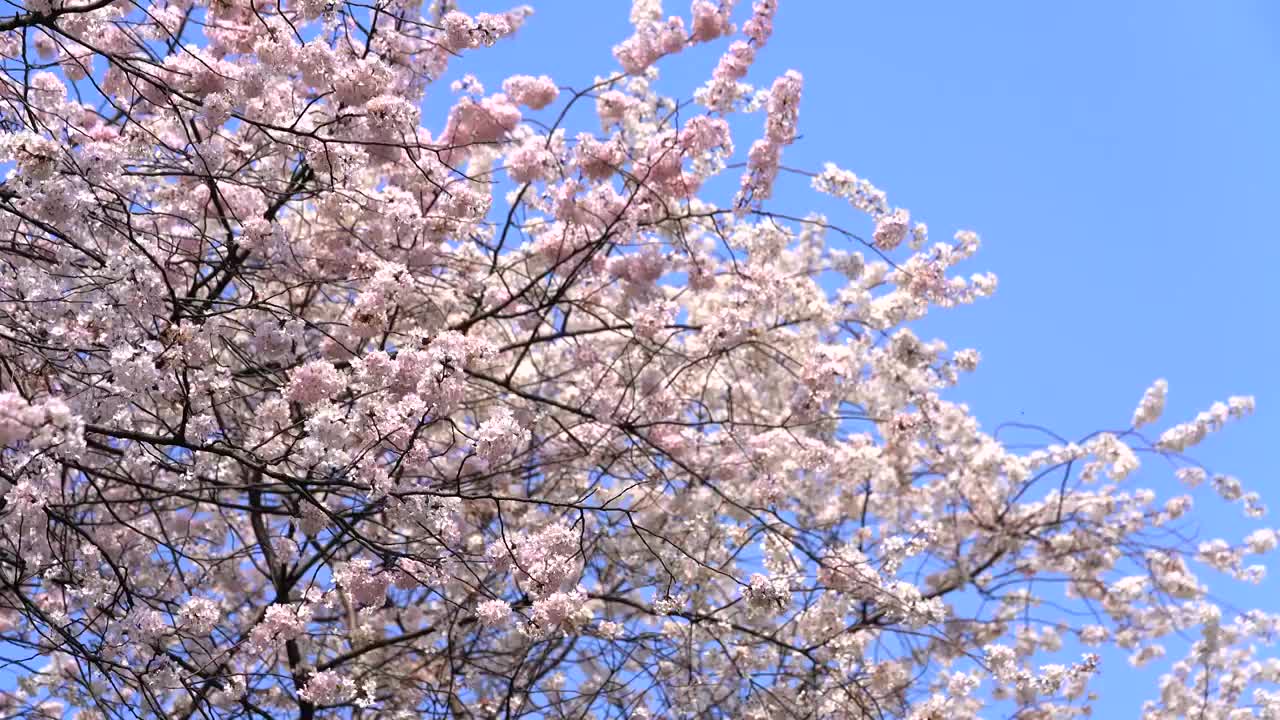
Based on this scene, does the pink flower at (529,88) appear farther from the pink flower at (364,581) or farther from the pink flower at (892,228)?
the pink flower at (364,581)

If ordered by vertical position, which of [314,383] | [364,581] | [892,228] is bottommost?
[364,581]

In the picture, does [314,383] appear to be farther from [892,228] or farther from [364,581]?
[892,228]

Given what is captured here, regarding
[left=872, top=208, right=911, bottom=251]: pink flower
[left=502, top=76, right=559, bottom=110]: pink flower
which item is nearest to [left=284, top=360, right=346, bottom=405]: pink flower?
[left=502, top=76, right=559, bottom=110]: pink flower

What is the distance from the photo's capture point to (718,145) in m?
6.38

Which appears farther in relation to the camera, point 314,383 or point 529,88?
point 529,88

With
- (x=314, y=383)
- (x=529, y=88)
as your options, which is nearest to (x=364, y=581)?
(x=314, y=383)

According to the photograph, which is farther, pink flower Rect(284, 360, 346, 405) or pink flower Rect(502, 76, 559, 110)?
pink flower Rect(502, 76, 559, 110)

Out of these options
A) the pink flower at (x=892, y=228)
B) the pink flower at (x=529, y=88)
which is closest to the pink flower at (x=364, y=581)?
the pink flower at (x=529, y=88)

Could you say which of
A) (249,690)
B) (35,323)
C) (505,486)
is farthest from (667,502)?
(35,323)

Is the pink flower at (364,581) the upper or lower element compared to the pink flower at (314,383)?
lower

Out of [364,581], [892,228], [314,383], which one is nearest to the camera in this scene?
[314,383]

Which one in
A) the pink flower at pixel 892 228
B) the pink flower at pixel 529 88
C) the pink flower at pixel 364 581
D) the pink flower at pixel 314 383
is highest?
the pink flower at pixel 529 88

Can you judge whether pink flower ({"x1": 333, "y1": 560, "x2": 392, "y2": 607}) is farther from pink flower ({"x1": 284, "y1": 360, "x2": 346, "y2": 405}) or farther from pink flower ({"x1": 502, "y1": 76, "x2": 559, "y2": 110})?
pink flower ({"x1": 502, "y1": 76, "x2": 559, "y2": 110})

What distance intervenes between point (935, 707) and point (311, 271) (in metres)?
3.61
